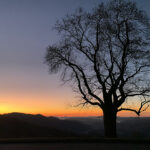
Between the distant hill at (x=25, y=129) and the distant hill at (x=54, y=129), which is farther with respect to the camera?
the distant hill at (x=25, y=129)

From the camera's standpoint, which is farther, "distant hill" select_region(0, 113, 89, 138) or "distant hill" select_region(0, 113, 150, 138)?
"distant hill" select_region(0, 113, 89, 138)

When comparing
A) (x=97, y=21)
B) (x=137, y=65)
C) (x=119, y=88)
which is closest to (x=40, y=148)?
(x=119, y=88)

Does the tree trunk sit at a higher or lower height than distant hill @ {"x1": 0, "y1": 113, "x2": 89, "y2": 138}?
higher

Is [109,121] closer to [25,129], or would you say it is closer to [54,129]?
[25,129]

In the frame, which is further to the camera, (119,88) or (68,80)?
(68,80)

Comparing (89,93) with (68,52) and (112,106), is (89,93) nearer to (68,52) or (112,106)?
(112,106)

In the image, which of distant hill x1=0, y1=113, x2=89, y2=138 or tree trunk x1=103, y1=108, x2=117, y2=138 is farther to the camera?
distant hill x1=0, y1=113, x2=89, y2=138

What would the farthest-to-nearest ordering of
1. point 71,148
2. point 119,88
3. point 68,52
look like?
point 68,52 → point 119,88 → point 71,148

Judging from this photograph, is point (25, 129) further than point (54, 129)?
No

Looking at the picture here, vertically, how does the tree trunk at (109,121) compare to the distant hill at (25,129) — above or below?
above

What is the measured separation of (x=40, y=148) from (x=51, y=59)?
888 centimetres

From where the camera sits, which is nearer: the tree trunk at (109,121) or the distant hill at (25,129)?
the tree trunk at (109,121)

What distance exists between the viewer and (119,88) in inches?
599

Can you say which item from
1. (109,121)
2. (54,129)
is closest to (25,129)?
(54,129)
